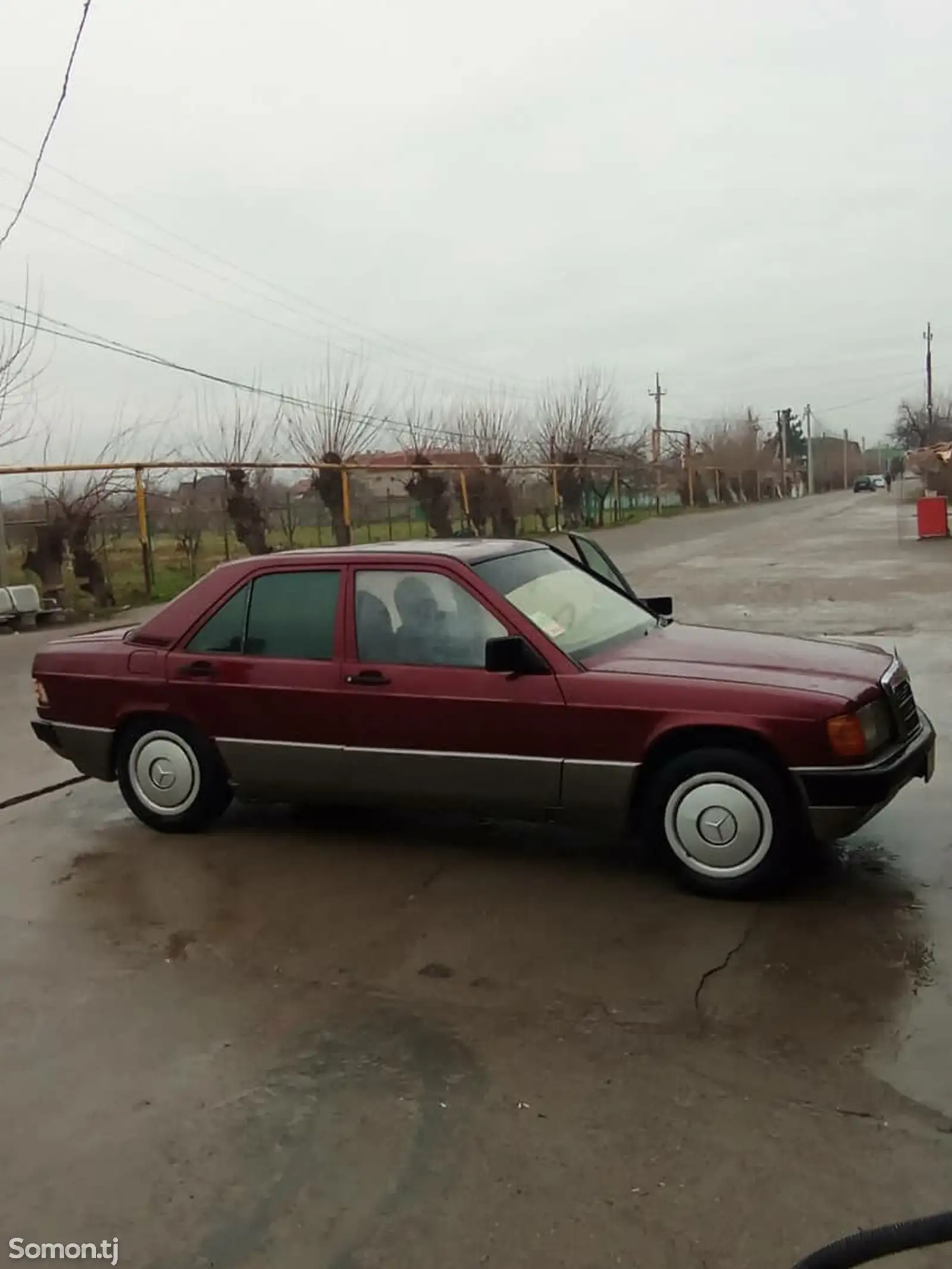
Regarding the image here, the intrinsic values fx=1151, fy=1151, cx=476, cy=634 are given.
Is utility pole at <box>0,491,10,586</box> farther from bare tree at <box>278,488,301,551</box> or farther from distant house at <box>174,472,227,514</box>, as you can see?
bare tree at <box>278,488,301,551</box>

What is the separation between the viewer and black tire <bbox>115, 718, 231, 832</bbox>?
584 centimetres

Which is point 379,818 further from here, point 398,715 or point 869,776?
point 869,776

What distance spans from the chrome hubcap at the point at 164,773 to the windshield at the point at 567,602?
1843 mm

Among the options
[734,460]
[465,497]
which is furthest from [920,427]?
[465,497]

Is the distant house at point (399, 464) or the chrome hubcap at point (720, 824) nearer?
the chrome hubcap at point (720, 824)

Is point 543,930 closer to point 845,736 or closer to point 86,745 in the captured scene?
point 845,736

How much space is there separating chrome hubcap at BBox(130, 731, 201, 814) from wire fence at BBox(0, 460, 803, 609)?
4753 millimetres

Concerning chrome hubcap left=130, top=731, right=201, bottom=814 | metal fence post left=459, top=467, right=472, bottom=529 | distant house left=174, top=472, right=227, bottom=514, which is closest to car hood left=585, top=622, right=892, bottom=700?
chrome hubcap left=130, top=731, right=201, bottom=814

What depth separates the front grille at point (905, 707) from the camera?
16.3 feet

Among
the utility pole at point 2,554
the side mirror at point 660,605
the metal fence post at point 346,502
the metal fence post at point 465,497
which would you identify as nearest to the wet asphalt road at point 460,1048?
the side mirror at point 660,605

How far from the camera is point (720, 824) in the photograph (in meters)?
4.68

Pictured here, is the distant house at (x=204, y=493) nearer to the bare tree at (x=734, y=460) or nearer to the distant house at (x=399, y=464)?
the distant house at (x=399, y=464)

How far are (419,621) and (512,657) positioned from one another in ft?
2.01

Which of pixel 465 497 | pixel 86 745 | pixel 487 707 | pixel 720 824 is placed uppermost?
pixel 465 497
